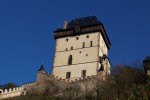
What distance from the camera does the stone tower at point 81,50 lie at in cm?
5515

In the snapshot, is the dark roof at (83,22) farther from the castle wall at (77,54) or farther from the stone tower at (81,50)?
the castle wall at (77,54)

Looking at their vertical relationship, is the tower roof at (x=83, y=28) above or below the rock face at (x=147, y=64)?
above

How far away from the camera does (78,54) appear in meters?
57.3

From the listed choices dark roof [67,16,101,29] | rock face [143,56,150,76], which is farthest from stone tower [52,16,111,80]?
rock face [143,56,150,76]

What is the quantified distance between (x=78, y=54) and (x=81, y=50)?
810 millimetres

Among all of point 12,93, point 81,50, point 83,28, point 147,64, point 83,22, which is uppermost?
point 83,22

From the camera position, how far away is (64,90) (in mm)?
49031

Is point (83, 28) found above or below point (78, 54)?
above

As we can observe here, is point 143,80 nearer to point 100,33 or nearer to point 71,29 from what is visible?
point 100,33

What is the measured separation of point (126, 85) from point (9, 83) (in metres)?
38.8

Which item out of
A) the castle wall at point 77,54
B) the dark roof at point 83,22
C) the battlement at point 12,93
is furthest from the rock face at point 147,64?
the battlement at point 12,93

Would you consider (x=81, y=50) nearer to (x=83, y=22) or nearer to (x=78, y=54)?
(x=78, y=54)

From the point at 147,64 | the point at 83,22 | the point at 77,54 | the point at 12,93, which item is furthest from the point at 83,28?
the point at 12,93

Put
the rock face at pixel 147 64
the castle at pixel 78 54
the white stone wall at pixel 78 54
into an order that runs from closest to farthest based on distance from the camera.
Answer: the rock face at pixel 147 64
the castle at pixel 78 54
the white stone wall at pixel 78 54
